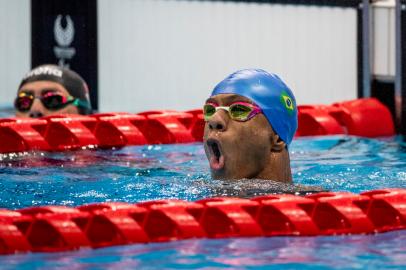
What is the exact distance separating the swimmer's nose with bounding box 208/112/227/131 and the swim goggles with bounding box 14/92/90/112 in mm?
2503

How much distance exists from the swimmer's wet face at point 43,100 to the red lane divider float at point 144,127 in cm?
7

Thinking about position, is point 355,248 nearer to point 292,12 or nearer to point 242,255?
point 242,255

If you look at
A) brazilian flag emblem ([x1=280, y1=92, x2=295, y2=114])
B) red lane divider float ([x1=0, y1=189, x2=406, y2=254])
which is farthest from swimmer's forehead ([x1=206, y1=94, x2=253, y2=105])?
red lane divider float ([x1=0, y1=189, x2=406, y2=254])

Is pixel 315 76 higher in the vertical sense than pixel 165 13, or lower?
lower

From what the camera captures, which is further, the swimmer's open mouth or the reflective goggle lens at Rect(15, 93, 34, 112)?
the reflective goggle lens at Rect(15, 93, 34, 112)

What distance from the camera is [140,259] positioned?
3979mm

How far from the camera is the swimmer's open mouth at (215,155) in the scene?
4.89 meters

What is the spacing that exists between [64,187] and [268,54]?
4.77 m

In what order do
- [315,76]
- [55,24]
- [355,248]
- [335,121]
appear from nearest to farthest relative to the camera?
[355,248] < [335,121] < [55,24] < [315,76]

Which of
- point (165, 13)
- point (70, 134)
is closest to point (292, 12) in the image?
point (165, 13)

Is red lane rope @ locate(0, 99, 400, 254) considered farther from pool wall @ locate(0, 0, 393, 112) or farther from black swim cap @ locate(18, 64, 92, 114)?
pool wall @ locate(0, 0, 393, 112)

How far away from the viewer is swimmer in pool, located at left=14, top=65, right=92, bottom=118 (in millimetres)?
7098

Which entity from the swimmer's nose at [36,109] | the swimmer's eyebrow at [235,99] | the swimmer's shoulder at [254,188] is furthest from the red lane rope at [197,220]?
the swimmer's nose at [36,109]

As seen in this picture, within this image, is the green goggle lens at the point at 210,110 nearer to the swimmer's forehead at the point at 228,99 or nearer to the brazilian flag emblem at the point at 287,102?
the swimmer's forehead at the point at 228,99
